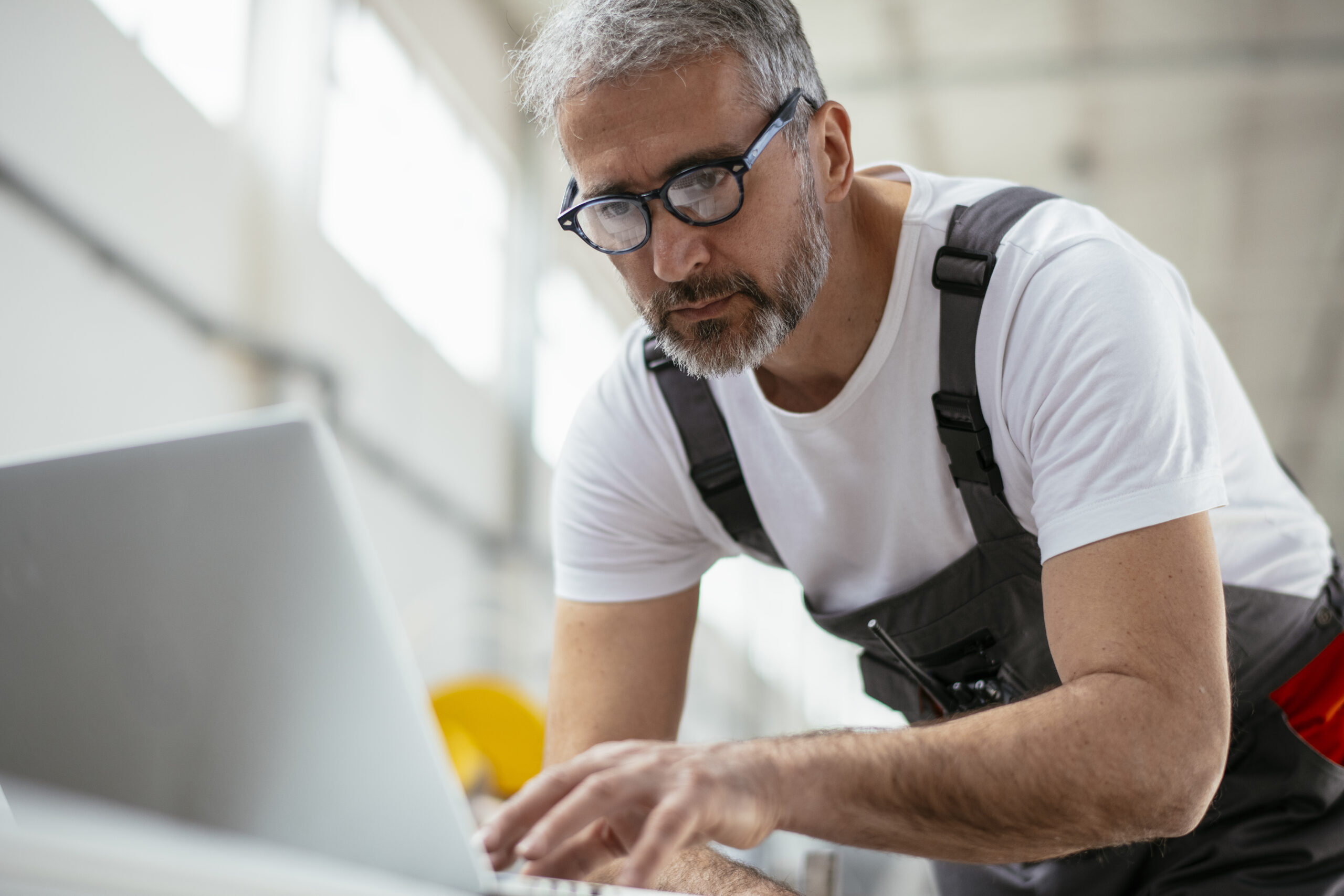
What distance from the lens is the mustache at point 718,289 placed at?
3.88 feet

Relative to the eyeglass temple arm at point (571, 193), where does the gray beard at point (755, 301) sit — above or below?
below

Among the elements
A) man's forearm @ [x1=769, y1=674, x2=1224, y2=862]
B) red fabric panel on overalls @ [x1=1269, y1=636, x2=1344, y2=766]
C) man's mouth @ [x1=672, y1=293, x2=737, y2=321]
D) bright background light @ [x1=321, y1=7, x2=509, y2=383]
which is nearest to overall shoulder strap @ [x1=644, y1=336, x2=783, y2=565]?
man's mouth @ [x1=672, y1=293, x2=737, y2=321]

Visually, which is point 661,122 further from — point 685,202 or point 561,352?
point 561,352

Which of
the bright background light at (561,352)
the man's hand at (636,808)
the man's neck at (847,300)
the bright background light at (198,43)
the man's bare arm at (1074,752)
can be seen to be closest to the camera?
the man's hand at (636,808)

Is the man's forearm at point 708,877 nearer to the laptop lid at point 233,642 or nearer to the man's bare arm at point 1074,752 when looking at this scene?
the man's bare arm at point 1074,752

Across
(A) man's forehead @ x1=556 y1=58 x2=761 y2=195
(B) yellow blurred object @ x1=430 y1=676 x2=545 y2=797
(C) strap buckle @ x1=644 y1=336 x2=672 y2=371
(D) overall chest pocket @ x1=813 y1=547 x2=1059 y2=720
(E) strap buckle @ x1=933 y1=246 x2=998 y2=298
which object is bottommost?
(B) yellow blurred object @ x1=430 y1=676 x2=545 y2=797

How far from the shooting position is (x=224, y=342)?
3.55 m

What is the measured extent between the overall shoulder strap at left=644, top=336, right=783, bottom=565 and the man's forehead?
0.24 metres

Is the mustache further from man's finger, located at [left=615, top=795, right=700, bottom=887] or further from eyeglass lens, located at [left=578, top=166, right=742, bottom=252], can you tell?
man's finger, located at [left=615, top=795, right=700, bottom=887]

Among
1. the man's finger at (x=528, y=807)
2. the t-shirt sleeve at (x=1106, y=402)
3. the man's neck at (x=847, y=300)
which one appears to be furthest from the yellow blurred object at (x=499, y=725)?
the man's finger at (x=528, y=807)

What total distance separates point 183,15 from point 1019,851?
3.53 m

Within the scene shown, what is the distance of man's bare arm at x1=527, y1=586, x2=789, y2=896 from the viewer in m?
1.28

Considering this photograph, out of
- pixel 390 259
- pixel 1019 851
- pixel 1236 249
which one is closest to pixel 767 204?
pixel 1019 851

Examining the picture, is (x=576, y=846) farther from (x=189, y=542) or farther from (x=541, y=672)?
(x=541, y=672)
